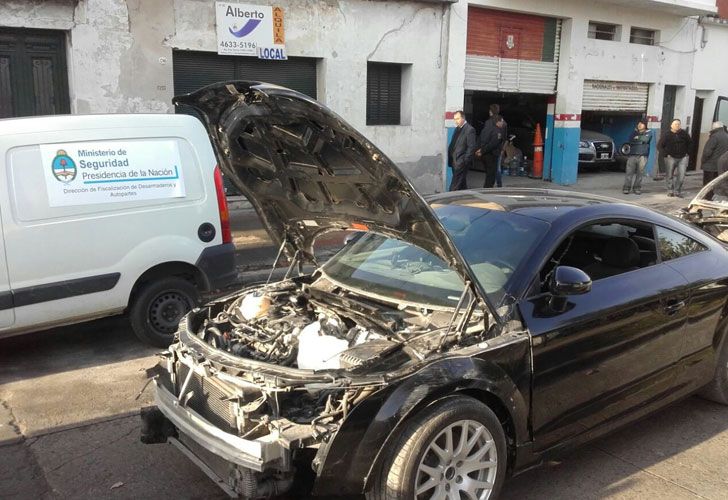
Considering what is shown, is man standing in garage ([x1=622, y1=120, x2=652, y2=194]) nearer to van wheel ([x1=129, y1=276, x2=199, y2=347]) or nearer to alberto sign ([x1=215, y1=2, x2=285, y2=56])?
alberto sign ([x1=215, y1=2, x2=285, y2=56])

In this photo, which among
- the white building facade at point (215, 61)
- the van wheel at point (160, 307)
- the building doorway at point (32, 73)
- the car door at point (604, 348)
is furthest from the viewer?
the white building facade at point (215, 61)

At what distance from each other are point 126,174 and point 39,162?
0.65m

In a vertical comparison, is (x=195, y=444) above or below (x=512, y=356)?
below

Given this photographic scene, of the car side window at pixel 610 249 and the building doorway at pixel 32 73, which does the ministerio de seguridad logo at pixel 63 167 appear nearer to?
the car side window at pixel 610 249

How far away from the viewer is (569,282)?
11.0 feet

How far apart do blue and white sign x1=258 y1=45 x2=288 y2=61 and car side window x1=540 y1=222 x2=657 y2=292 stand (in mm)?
9345

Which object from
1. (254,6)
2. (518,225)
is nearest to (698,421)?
(518,225)

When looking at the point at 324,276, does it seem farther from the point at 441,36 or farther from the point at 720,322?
the point at 441,36

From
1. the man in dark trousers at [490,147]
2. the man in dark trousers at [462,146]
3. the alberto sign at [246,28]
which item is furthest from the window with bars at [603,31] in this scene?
the alberto sign at [246,28]

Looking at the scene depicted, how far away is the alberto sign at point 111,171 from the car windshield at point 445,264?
7.26ft

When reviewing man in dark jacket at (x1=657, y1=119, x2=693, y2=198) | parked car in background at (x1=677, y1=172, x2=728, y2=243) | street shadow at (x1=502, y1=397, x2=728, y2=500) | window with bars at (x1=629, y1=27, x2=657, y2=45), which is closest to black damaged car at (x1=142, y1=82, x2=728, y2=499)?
street shadow at (x1=502, y1=397, x2=728, y2=500)

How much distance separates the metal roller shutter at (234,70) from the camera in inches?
458

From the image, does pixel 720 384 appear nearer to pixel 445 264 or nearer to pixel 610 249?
pixel 610 249

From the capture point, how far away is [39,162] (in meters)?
5.21
